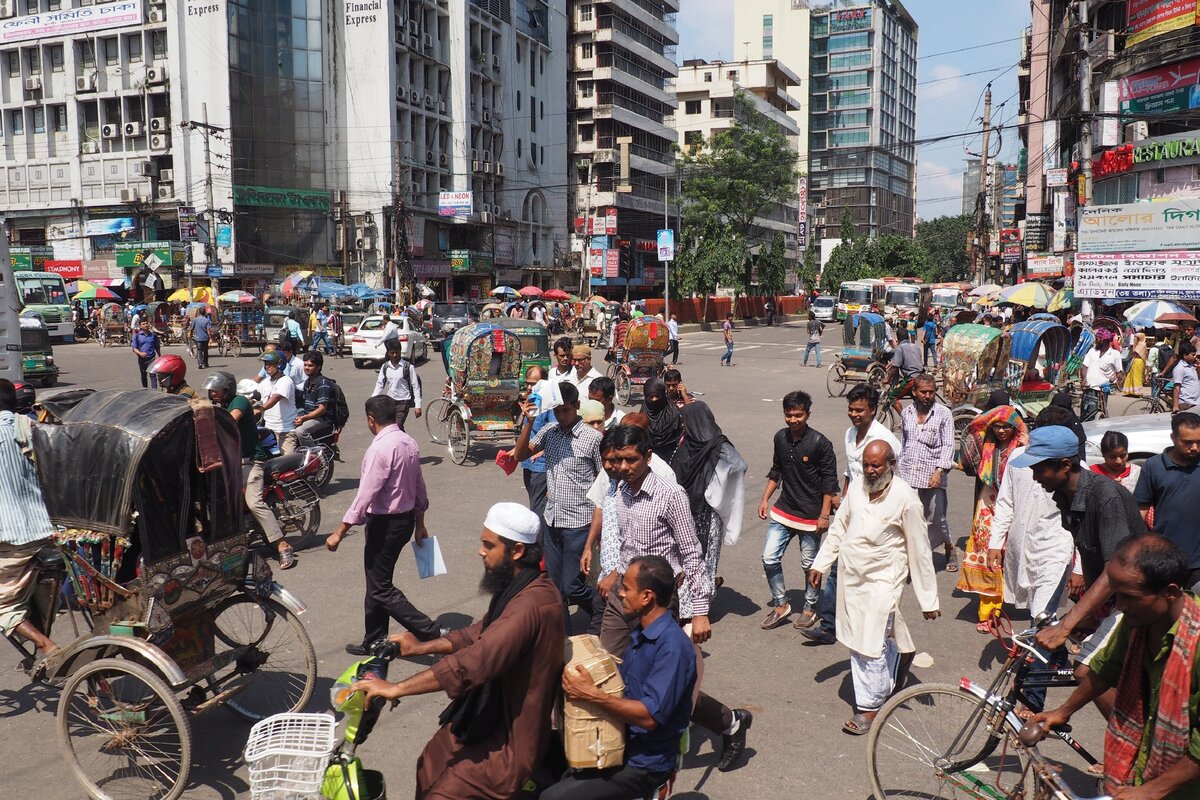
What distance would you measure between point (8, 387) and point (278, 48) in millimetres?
45216

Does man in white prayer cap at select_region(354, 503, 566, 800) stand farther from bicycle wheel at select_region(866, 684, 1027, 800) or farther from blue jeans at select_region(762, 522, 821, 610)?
blue jeans at select_region(762, 522, 821, 610)

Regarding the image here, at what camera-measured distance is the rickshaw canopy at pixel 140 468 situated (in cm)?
437

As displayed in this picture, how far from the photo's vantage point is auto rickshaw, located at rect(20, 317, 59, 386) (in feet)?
66.9

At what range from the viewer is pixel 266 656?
4988 millimetres

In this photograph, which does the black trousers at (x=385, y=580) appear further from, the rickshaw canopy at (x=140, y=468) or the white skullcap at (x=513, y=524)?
the white skullcap at (x=513, y=524)

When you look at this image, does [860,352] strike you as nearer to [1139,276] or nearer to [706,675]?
[1139,276]

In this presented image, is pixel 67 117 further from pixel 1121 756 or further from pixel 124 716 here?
pixel 1121 756

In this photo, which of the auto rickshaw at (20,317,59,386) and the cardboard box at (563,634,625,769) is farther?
the auto rickshaw at (20,317,59,386)

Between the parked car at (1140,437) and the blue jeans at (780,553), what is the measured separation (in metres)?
3.48

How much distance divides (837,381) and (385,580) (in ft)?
54.4

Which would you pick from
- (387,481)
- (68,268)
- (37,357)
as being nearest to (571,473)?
(387,481)

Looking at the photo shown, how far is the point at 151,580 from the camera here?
435 cm

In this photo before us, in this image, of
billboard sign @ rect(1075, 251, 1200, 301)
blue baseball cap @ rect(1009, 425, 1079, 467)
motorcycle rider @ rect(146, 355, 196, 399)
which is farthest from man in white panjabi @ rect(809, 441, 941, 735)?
billboard sign @ rect(1075, 251, 1200, 301)

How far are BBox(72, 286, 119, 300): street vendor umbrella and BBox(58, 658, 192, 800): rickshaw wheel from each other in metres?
37.8
